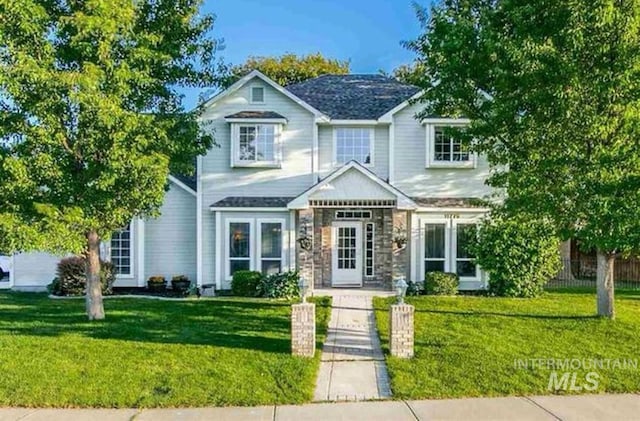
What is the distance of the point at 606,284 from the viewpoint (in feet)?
39.8

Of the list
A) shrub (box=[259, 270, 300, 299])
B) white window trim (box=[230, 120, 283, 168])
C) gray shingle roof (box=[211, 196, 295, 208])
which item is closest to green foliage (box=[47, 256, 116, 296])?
gray shingle roof (box=[211, 196, 295, 208])

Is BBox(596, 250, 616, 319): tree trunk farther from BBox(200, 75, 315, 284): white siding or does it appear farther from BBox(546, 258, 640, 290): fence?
BBox(200, 75, 315, 284): white siding

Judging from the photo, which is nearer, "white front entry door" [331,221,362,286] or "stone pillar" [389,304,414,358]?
"stone pillar" [389,304,414,358]

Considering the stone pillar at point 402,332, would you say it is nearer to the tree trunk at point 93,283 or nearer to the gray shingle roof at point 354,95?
the tree trunk at point 93,283

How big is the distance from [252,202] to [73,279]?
21.2 ft

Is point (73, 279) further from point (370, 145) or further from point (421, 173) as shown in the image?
point (421, 173)

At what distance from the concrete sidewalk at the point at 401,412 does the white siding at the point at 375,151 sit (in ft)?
39.4

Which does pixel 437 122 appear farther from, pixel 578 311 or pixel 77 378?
pixel 77 378

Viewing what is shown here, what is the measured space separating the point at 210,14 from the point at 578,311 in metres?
12.0

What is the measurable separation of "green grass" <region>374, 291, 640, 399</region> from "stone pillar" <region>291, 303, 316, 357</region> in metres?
1.44

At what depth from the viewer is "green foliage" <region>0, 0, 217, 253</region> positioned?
10.7 meters

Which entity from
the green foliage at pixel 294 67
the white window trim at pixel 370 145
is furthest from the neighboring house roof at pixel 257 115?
the green foliage at pixel 294 67

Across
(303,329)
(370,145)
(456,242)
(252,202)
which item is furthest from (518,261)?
(303,329)

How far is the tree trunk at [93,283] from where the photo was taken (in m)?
12.7
